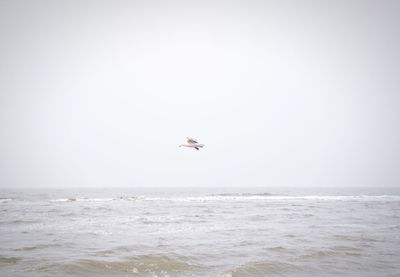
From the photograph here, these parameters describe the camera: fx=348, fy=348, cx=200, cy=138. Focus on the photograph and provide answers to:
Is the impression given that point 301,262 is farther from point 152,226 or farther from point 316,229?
point 152,226

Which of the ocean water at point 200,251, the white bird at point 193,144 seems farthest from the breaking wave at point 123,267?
the white bird at point 193,144

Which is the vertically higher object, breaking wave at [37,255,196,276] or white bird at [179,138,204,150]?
white bird at [179,138,204,150]

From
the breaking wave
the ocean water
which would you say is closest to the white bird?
the ocean water

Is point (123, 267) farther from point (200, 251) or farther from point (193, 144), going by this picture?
point (193, 144)

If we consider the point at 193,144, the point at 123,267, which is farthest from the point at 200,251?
the point at 193,144

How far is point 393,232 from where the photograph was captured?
1792 cm

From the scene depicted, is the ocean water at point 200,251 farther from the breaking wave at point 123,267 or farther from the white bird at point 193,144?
the white bird at point 193,144

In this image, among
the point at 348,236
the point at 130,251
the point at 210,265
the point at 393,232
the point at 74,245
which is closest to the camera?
the point at 210,265

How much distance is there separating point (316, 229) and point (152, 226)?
30.4ft

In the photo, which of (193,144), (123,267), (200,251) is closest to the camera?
(123,267)

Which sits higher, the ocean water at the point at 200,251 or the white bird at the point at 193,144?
the white bird at the point at 193,144

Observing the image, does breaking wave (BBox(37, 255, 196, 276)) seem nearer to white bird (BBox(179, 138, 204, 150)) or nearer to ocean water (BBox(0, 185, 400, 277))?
ocean water (BBox(0, 185, 400, 277))

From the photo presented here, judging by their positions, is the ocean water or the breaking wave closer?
the breaking wave

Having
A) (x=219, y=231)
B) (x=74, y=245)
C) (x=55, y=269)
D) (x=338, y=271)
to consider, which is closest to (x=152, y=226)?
(x=219, y=231)
